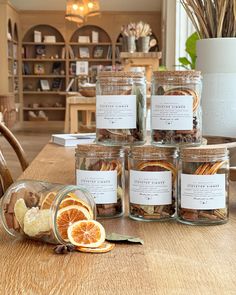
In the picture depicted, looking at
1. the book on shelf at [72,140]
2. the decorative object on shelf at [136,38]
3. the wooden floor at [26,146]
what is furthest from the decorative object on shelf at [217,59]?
the decorative object on shelf at [136,38]

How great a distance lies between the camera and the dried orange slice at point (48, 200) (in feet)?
3.46

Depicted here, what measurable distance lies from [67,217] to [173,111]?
0.35 m

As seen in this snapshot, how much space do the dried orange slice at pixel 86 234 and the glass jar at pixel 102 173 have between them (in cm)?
17

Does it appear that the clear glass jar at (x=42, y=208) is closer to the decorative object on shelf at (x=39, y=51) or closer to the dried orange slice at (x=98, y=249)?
the dried orange slice at (x=98, y=249)

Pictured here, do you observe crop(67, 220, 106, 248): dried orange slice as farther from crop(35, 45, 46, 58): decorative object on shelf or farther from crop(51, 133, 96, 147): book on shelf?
crop(35, 45, 46, 58): decorative object on shelf

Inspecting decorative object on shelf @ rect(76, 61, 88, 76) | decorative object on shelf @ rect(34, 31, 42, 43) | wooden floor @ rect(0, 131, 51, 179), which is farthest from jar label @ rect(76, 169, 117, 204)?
decorative object on shelf @ rect(34, 31, 42, 43)

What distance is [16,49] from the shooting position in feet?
46.4

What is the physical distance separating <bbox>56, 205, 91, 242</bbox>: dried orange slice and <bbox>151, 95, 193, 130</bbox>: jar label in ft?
0.99

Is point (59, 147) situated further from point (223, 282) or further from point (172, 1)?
point (172, 1)

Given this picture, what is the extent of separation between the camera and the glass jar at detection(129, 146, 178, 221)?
1194 mm

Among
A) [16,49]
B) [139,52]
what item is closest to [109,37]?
[16,49]

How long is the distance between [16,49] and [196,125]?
1327 cm

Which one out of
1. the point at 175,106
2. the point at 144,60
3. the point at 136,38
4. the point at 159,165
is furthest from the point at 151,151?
the point at 136,38

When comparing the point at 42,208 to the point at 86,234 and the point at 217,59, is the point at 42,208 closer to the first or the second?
the point at 86,234
